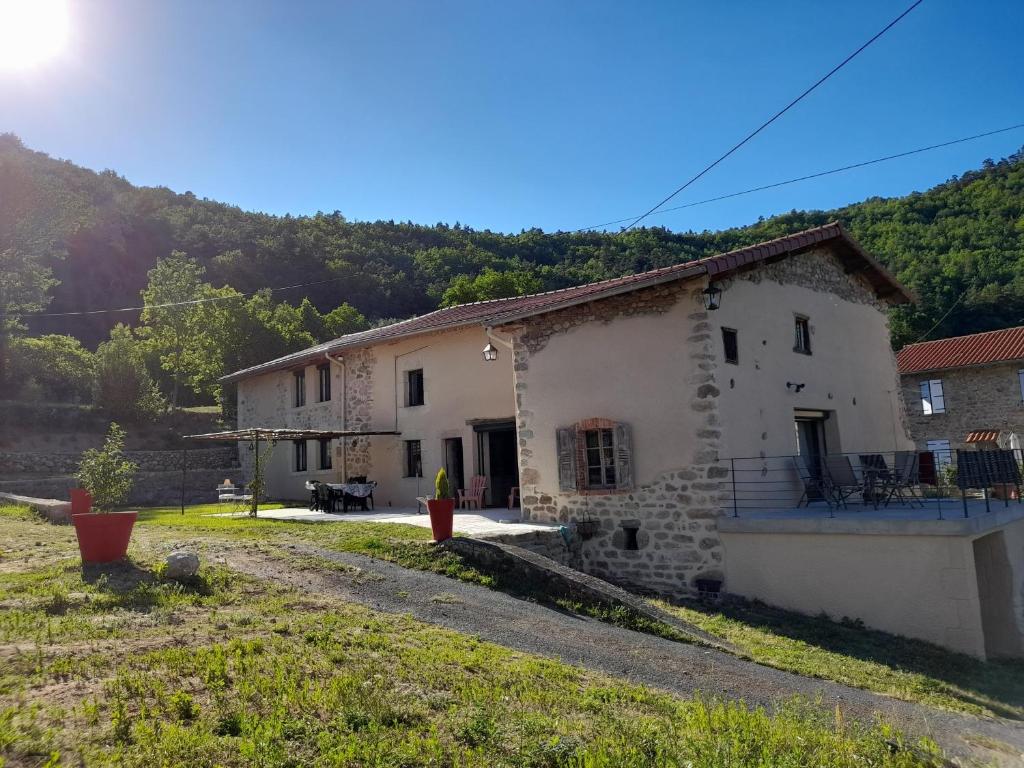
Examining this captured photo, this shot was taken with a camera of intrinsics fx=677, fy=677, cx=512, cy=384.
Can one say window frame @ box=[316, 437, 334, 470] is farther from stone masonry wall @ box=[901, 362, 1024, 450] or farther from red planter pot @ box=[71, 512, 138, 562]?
stone masonry wall @ box=[901, 362, 1024, 450]

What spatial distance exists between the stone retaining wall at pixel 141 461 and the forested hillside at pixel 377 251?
679cm

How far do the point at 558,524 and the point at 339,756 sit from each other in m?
8.61

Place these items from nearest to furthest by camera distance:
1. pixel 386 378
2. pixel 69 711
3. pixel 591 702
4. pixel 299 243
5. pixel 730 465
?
pixel 69 711 → pixel 591 702 → pixel 730 465 → pixel 386 378 → pixel 299 243

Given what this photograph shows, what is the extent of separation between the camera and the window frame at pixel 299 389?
72.0 feet

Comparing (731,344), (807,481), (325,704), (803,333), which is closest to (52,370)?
(731,344)

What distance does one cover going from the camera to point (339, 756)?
10.4 ft

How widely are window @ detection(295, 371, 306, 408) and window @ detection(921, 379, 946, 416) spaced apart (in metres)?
24.0

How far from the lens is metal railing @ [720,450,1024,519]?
9500 millimetres

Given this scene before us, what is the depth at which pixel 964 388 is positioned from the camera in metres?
26.3

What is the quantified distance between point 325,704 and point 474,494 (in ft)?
40.2

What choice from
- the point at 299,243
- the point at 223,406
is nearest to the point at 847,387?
the point at 223,406

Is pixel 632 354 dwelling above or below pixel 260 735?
above

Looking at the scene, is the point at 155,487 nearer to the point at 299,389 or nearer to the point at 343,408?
the point at 299,389

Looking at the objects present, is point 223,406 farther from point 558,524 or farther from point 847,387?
point 847,387
